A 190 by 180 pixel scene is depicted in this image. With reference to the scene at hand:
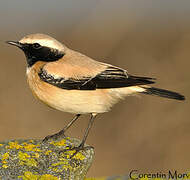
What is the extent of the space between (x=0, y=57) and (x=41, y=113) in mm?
2185

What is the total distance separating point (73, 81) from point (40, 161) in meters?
1.31

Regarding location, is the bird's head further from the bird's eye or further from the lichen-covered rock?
the lichen-covered rock

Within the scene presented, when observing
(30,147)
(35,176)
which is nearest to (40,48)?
(30,147)

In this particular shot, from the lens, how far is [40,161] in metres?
5.26

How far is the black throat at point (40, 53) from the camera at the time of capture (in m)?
6.30

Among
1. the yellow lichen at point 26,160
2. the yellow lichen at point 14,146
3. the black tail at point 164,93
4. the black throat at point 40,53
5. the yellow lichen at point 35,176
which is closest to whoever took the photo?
the yellow lichen at point 35,176

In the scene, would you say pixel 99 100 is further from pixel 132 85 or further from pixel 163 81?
pixel 163 81

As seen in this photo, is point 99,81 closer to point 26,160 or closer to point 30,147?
point 30,147

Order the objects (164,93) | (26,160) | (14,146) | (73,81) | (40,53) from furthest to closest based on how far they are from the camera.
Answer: (40,53), (164,93), (73,81), (14,146), (26,160)

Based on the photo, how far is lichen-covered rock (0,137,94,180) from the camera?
196 inches

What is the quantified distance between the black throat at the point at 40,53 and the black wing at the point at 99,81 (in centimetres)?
35

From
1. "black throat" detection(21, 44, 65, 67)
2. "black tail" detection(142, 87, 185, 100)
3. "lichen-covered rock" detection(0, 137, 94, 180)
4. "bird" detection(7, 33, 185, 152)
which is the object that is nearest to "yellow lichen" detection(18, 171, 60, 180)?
"lichen-covered rock" detection(0, 137, 94, 180)

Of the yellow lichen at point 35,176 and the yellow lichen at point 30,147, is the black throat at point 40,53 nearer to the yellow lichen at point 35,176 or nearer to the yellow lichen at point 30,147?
the yellow lichen at point 30,147

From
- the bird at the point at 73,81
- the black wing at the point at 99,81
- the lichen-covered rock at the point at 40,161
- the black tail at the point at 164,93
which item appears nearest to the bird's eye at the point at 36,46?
the bird at the point at 73,81
